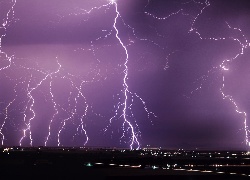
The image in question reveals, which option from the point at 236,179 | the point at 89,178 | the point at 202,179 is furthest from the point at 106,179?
the point at 236,179

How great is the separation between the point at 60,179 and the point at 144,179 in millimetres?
5154

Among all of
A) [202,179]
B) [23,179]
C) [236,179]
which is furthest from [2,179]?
[236,179]

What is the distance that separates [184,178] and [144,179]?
2.44 meters

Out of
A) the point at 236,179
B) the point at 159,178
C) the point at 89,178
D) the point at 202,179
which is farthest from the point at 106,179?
the point at 236,179

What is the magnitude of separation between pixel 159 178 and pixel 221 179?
3.70 meters

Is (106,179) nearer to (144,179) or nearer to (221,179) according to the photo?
(144,179)

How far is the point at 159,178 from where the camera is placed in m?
29.8

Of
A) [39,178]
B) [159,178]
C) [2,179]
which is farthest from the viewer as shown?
[159,178]

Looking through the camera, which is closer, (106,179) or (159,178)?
(106,179)

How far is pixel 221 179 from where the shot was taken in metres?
28.6

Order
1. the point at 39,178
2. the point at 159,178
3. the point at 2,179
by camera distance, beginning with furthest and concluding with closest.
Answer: the point at 159,178 → the point at 39,178 → the point at 2,179

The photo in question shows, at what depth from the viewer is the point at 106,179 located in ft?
91.5

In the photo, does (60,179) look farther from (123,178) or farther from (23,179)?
(123,178)

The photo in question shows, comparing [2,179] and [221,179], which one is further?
[221,179]
